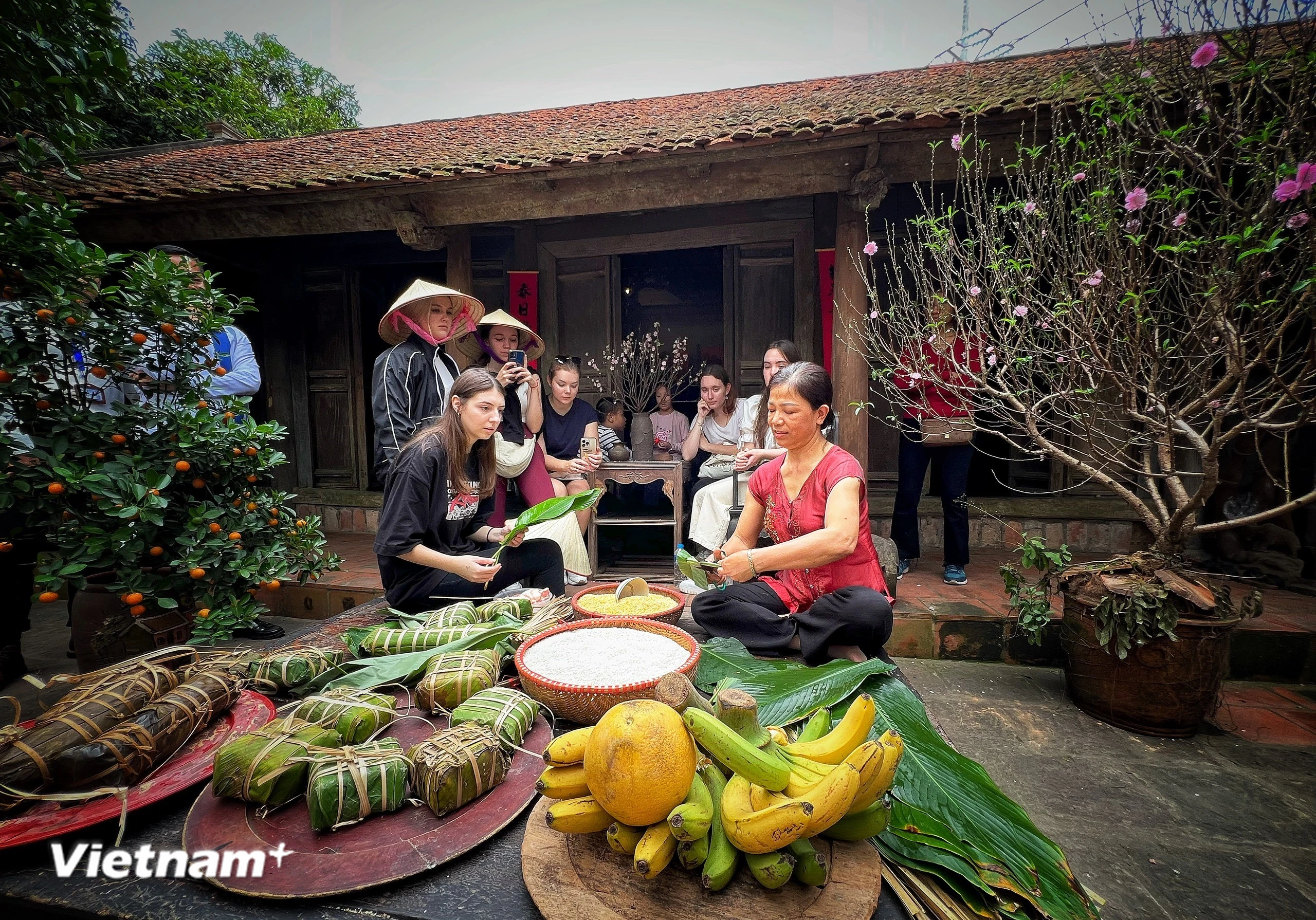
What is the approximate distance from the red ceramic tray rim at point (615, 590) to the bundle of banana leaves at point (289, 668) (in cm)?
77

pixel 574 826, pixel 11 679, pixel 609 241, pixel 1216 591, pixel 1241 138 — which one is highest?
pixel 609 241

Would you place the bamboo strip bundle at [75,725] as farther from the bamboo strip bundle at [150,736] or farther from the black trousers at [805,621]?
the black trousers at [805,621]

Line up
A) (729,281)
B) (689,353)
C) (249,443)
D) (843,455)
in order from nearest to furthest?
(843,455), (249,443), (729,281), (689,353)

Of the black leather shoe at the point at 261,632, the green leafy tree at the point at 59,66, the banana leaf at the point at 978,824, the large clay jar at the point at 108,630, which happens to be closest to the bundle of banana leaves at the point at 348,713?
the banana leaf at the point at 978,824

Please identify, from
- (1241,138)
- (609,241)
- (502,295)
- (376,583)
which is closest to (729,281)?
(609,241)

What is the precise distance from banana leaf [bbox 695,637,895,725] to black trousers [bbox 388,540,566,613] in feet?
3.87

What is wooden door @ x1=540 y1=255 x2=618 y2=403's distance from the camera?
20.3 ft

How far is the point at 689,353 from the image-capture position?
8.88 meters

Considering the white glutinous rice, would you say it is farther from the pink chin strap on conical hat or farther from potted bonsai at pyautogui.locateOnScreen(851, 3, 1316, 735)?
potted bonsai at pyautogui.locateOnScreen(851, 3, 1316, 735)

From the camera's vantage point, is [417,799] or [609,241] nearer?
[417,799]

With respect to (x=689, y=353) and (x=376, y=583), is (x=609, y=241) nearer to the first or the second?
(x=689, y=353)

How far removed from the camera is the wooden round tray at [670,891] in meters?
0.83

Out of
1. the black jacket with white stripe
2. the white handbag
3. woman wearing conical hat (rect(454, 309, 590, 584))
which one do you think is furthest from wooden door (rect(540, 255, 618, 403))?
the black jacket with white stripe

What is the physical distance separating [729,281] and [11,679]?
6.17 metres
